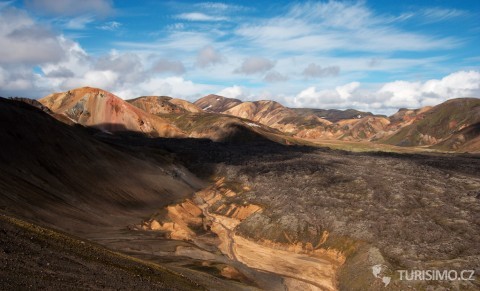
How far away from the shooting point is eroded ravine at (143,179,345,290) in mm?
55656

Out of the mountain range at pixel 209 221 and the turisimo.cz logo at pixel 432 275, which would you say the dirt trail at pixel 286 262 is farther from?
the turisimo.cz logo at pixel 432 275

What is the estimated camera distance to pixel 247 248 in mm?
66812

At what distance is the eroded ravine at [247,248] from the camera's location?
55.7 meters

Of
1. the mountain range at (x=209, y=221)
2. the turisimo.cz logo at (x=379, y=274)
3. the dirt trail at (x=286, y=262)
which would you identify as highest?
the mountain range at (x=209, y=221)

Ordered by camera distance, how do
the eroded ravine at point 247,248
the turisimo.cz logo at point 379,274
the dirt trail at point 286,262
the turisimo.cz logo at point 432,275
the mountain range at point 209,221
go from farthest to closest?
the eroded ravine at point 247,248, the dirt trail at point 286,262, the turisimo.cz logo at point 379,274, the turisimo.cz logo at point 432,275, the mountain range at point 209,221

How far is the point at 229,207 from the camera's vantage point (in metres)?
87.7

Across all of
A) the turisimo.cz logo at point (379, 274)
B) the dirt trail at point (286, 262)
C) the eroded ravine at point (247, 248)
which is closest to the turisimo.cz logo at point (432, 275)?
the turisimo.cz logo at point (379, 274)

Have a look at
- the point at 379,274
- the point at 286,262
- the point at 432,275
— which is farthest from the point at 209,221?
the point at 432,275

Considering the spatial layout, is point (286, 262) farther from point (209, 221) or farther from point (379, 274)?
point (209, 221)

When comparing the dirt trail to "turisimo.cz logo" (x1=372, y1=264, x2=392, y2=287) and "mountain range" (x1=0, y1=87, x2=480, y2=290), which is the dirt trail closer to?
"mountain range" (x1=0, y1=87, x2=480, y2=290)

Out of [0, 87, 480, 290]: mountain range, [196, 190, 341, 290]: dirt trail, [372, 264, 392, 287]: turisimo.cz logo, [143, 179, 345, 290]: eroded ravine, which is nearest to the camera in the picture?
[0, 87, 480, 290]: mountain range

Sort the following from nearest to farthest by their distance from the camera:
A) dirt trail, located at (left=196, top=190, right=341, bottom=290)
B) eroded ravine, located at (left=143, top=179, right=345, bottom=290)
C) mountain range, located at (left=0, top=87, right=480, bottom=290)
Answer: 1. mountain range, located at (left=0, top=87, right=480, bottom=290)
2. dirt trail, located at (left=196, top=190, right=341, bottom=290)
3. eroded ravine, located at (left=143, top=179, right=345, bottom=290)

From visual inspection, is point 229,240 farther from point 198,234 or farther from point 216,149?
point 216,149

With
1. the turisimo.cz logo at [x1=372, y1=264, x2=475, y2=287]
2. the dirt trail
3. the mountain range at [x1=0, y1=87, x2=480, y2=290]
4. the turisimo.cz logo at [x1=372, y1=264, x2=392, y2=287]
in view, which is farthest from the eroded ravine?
the turisimo.cz logo at [x1=372, y1=264, x2=475, y2=287]
